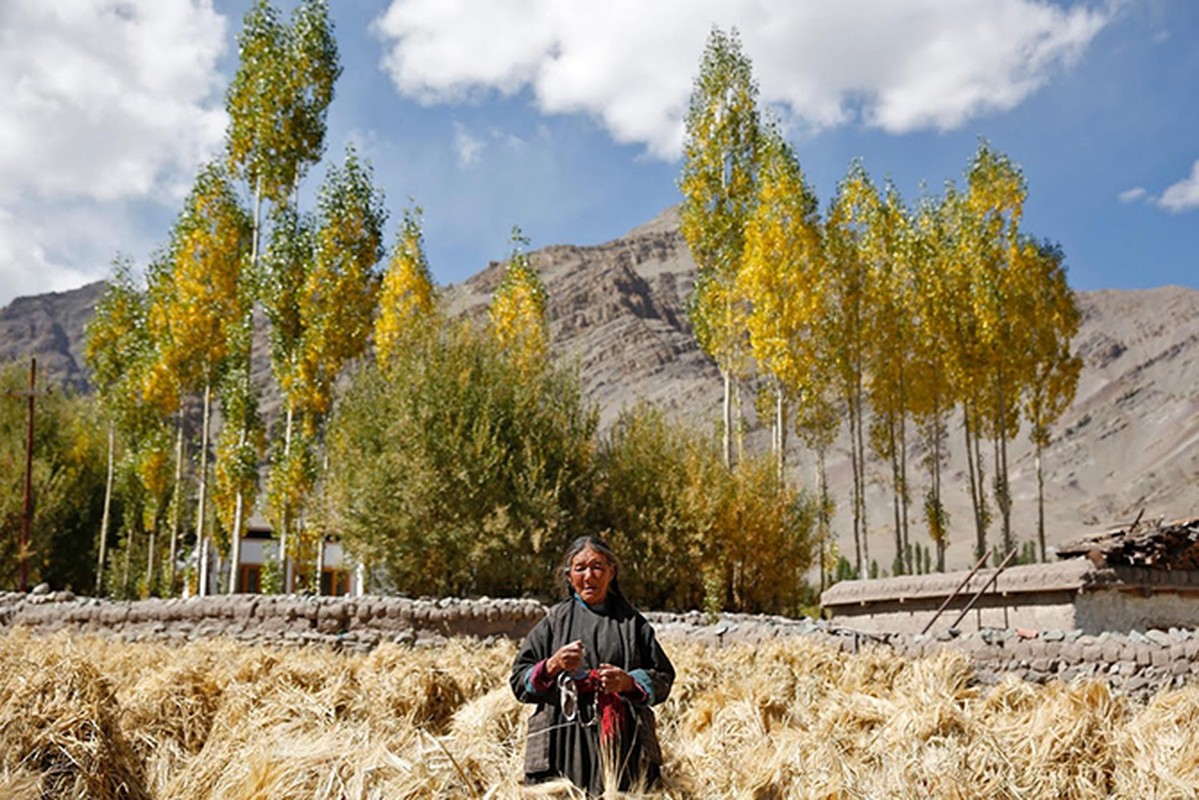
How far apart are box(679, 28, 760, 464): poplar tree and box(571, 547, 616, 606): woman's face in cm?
2186

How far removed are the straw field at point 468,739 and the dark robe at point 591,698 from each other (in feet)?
0.80

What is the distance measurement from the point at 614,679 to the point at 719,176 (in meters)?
23.6

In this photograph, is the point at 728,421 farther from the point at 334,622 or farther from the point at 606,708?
the point at 606,708

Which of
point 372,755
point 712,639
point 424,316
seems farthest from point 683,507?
point 372,755

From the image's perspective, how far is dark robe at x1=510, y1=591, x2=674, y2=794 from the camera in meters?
3.60

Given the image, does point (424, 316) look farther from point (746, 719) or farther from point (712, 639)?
point (746, 719)

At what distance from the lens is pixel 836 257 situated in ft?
88.6

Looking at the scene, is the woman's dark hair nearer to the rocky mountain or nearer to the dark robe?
the dark robe

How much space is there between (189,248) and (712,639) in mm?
18934

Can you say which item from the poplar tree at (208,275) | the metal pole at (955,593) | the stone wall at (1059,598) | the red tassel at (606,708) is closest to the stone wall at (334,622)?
the stone wall at (1059,598)

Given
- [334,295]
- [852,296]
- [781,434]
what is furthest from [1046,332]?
[334,295]

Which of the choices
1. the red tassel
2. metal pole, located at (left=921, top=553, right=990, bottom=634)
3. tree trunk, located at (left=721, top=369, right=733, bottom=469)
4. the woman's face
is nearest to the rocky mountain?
tree trunk, located at (left=721, top=369, right=733, bottom=469)

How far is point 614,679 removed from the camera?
3512 millimetres

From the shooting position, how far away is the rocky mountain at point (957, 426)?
81.4 m
